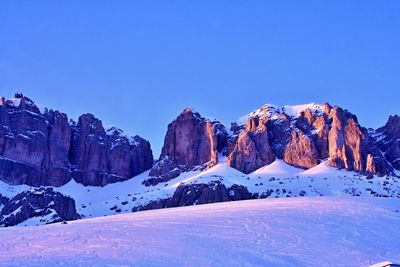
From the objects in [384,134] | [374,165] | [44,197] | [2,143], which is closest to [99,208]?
[44,197]

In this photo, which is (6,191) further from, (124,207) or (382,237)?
(382,237)

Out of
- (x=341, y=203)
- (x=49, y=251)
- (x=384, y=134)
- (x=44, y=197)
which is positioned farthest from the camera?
(x=384, y=134)

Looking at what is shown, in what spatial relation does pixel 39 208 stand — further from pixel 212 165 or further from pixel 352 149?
pixel 352 149

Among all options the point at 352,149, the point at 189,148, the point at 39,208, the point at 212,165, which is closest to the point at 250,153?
the point at 212,165

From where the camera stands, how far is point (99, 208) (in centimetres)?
15775

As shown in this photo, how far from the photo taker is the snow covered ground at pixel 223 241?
26906 millimetres

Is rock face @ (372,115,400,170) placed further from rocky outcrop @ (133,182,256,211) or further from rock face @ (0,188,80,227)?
rock face @ (0,188,80,227)

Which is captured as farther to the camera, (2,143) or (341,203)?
(2,143)

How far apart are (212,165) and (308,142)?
102 ft

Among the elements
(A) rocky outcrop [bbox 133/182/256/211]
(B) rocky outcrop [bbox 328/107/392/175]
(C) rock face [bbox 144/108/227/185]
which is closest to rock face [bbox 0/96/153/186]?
(C) rock face [bbox 144/108/227/185]

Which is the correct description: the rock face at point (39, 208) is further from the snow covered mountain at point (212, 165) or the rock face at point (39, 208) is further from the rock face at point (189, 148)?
the rock face at point (189, 148)

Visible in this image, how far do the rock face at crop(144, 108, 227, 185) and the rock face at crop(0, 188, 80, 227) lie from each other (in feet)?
180

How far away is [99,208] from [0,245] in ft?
425

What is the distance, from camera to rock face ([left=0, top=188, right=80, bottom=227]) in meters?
126
